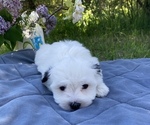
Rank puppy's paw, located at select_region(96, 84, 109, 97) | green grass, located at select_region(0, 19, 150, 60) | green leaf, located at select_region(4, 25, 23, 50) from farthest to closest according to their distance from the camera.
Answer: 1. green grass, located at select_region(0, 19, 150, 60)
2. green leaf, located at select_region(4, 25, 23, 50)
3. puppy's paw, located at select_region(96, 84, 109, 97)

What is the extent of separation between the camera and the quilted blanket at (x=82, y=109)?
2.63 meters

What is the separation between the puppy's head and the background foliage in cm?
207

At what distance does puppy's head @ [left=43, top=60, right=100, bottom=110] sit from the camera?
2.86m

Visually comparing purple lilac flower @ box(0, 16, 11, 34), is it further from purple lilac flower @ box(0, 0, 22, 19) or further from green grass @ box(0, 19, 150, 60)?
green grass @ box(0, 19, 150, 60)

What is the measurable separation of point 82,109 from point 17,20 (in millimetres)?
1955

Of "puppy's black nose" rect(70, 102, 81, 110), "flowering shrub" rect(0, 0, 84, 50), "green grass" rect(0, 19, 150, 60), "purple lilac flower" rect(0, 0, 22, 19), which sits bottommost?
"green grass" rect(0, 19, 150, 60)

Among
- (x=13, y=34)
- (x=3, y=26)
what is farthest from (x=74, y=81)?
(x=13, y=34)

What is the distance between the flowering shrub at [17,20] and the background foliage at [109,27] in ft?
3.07

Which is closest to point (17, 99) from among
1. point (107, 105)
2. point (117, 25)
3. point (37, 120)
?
point (37, 120)

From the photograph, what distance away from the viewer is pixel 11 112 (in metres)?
2.72

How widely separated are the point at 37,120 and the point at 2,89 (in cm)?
64

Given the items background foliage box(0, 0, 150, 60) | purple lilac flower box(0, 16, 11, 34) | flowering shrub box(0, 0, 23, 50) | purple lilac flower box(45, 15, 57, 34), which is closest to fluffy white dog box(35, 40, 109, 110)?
purple lilac flower box(0, 16, 11, 34)

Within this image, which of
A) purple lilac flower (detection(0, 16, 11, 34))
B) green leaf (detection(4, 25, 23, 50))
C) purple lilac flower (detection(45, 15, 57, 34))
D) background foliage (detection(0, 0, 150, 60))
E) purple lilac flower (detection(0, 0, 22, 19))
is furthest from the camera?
background foliage (detection(0, 0, 150, 60))

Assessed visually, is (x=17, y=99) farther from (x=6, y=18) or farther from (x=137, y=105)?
(x=6, y=18)
